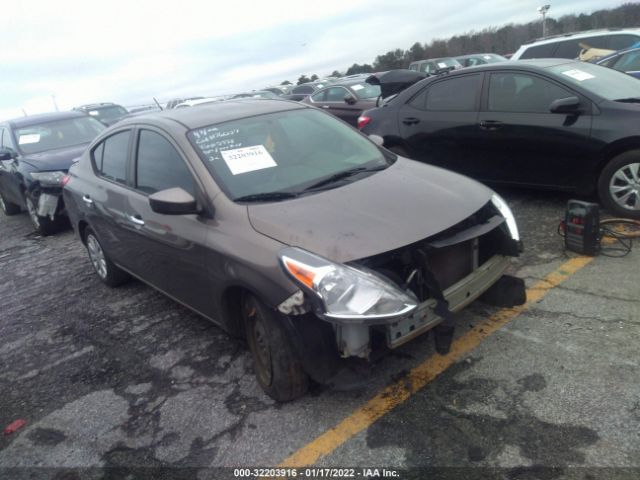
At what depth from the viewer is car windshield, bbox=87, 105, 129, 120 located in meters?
16.7

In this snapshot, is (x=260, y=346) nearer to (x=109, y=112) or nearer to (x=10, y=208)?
(x=10, y=208)

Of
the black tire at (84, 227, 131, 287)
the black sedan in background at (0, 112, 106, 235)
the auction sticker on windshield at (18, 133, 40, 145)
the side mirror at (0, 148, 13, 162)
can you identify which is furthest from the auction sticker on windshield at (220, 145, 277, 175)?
the side mirror at (0, 148, 13, 162)

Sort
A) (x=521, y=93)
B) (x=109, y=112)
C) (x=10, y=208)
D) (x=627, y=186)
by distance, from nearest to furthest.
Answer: (x=627, y=186) → (x=521, y=93) → (x=10, y=208) → (x=109, y=112)

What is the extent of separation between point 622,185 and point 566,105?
2.98ft

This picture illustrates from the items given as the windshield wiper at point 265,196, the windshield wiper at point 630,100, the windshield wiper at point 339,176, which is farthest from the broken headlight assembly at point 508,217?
the windshield wiper at point 630,100

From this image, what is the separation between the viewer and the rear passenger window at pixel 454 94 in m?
5.73

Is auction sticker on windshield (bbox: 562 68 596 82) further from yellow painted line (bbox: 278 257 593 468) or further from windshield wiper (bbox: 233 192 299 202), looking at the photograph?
windshield wiper (bbox: 233 192 299 202)

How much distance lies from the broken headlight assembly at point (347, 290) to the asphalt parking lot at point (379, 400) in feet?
1.49

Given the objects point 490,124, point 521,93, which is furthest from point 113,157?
point 521,93

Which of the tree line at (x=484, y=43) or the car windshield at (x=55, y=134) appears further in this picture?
the tree line at (x=484, y=43)

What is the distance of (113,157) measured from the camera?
4.31 m

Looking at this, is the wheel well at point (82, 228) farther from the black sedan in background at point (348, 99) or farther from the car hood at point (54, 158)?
the black sedan in background at point (348, 99)

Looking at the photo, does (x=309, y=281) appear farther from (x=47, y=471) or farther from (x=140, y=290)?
(x=140, y=290)

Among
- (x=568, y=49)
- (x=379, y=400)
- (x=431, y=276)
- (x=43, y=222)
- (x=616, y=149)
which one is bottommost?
(x=379, y=400)
